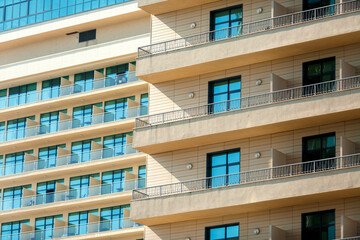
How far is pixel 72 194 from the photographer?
235ft

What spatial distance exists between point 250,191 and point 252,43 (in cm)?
712

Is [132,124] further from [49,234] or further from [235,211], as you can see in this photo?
[235,211]

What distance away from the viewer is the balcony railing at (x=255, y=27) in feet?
149

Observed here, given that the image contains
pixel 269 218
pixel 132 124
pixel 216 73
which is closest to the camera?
pixel 269 218

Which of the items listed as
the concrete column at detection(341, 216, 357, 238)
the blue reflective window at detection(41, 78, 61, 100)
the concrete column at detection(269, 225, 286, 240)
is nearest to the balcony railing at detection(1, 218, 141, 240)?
the blue reflective window at detection(41, 78, 61, 100)

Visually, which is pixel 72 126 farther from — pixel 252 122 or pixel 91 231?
pixel 252 122

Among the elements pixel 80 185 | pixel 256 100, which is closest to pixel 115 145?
pixel 80 185

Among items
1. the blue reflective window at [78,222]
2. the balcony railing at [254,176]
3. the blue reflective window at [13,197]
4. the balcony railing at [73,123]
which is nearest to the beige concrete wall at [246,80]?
the balcony railing at [254,176]

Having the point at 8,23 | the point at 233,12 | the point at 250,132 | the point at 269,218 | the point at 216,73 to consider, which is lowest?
the point at 269,218

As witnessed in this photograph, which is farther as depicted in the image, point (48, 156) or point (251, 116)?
point (48, 156)

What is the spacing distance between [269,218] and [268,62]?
7549 millimetres

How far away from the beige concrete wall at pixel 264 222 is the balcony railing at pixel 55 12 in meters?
28.1

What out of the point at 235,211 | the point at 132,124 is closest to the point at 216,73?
the point at 235,211

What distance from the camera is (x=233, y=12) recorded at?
49000 millimetres
